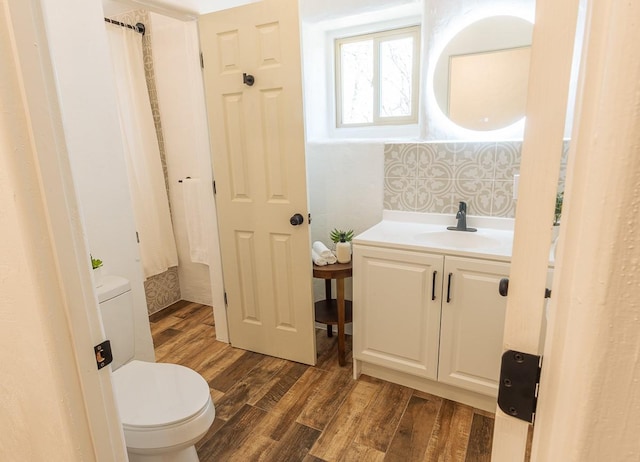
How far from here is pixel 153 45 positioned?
2.83 meters

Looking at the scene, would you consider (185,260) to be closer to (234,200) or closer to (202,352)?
(202,352)

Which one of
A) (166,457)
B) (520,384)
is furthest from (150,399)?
(520,384)

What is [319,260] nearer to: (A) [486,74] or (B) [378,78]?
(B) [378,78]

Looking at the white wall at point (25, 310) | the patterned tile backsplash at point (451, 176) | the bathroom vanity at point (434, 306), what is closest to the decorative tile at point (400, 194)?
the patterned tile backsplash at point (451, 176)

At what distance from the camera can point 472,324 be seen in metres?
1.81

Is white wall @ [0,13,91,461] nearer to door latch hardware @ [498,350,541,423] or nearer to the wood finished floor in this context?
door latch hardware @ [498,350,541,423]

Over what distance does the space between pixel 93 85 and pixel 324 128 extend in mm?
1428

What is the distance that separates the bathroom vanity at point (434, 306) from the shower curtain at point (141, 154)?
5.74 feet

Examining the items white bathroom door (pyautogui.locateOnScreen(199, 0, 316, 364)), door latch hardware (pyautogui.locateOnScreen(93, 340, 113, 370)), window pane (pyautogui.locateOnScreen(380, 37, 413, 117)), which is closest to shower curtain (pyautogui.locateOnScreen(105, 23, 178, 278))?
white bathroom door (pyautogui.locateOnScreen(199, 0, 316, 364))

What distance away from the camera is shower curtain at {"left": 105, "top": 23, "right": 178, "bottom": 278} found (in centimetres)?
271

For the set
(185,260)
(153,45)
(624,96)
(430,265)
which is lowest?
(185,260)

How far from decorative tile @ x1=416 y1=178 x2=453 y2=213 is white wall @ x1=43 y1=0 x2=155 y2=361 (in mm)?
1569

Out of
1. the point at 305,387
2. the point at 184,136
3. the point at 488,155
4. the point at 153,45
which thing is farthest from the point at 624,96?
the point at 153,45

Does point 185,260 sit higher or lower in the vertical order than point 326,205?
lower
